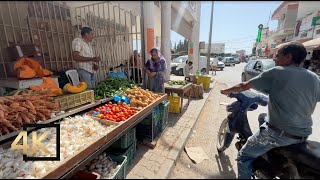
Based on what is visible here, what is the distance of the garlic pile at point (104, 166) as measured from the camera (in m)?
2.27

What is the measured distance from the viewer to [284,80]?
5.98ft

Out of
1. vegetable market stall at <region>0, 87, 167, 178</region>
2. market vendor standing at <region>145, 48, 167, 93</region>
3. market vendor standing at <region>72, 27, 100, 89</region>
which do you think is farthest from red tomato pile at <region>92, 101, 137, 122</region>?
market vendor standing at <region>145, 48, 167, 93</region>

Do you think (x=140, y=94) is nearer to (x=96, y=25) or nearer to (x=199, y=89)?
(x=96, y=25)

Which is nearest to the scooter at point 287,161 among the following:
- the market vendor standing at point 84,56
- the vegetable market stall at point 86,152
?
the vegetable market stall at point 86,152

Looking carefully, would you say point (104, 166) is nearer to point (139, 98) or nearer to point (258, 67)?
point (139, 98)

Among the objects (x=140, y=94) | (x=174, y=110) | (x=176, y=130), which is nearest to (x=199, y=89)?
(x=174, y=110)

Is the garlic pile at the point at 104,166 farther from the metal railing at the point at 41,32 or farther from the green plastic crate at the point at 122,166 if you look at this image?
the metal railing at the point at 41,32

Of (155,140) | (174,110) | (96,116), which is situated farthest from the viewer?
(174,110)

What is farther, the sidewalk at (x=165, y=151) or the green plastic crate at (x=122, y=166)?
the sidewalk at (x=165, y=151)

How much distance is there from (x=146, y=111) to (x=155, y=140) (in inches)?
30.6

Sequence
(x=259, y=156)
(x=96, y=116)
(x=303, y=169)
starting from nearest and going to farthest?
(x=303, y=169), (x=259, y=156), (x=96, y=116)

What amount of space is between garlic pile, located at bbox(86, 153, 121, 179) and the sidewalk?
0.23 m

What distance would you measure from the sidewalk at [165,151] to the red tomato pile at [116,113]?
787 mm

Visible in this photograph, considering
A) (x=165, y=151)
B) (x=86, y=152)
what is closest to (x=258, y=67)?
(x=165, y=151)
